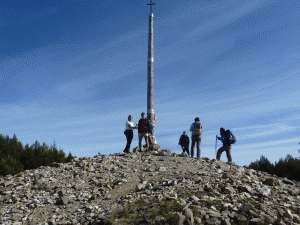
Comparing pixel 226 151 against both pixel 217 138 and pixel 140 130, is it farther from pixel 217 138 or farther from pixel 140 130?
pixel 140 130

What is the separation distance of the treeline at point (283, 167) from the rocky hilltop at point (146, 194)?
7.43 m

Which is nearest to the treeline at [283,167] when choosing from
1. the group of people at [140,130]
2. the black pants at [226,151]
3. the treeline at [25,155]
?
the black pants at [226,151]

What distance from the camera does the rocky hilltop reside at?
18938 millimetres

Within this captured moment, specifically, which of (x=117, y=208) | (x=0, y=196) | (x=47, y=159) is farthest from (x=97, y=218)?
(x=47, y=159)

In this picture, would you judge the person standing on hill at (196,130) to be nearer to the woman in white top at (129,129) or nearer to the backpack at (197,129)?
the backpack at (197,129)

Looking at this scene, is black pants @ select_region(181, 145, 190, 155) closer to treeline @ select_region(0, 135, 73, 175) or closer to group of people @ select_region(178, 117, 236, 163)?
group of people @ select_region(178, 117, 236, 163)

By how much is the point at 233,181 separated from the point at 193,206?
414 centimetres

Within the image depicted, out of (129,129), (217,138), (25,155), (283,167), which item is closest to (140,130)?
(129,129)

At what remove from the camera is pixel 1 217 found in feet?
67.3

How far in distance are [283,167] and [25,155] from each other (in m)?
15.9

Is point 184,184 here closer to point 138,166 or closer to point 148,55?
point 138,166

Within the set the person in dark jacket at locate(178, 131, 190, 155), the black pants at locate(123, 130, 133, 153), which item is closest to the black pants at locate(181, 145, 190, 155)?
the person in dark jacket at locate(178, 131, 190, 155)

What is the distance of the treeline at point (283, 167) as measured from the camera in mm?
34000

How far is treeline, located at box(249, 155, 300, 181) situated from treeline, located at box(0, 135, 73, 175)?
1240 centimetres
